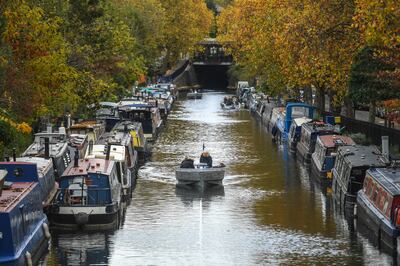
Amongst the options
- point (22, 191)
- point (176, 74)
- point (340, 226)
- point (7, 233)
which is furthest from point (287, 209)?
point (176, 74)

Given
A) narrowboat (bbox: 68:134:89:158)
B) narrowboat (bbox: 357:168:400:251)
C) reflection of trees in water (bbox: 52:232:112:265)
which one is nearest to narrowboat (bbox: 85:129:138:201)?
narrowboat (bbox: 68:134:89:158)

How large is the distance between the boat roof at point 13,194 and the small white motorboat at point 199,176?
17290 millimetres

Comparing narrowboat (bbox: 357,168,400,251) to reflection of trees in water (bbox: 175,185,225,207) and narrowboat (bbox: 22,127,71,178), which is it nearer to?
reflection of trees in water (bbox: 175,185,225,207)

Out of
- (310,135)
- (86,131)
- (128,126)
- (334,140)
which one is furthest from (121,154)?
(128,126)

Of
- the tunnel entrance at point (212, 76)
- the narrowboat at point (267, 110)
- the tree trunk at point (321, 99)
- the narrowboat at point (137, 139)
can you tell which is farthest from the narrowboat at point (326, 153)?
the tunnel entrance at point (212, 76)

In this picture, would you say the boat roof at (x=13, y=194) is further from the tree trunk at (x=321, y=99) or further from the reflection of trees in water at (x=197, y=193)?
the tree trunk at (x=321, y=99)

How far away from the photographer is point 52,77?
178ft

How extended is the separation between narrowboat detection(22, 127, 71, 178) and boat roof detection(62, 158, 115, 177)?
9.11ft

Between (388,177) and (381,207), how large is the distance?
2.05 meters

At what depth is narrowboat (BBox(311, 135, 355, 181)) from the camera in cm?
5828

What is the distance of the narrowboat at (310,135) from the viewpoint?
6719cm

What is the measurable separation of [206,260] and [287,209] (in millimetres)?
12490

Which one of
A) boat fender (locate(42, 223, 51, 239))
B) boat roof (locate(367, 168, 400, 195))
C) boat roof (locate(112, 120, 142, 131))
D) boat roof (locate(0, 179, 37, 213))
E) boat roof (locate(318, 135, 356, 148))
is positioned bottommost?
boat fender (locate(42, 223, 51, 239))

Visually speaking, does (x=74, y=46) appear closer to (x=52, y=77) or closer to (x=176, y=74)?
(x=52, y=77)
